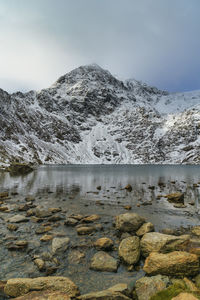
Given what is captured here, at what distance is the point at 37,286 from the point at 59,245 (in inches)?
156

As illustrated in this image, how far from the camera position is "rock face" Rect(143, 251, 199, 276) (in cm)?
741

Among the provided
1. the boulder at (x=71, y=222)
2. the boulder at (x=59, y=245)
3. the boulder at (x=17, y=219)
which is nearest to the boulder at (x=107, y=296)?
the boulder at (x=59, y=245)

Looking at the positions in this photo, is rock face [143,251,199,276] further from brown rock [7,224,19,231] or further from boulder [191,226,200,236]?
brown rock [7,224,19,231]

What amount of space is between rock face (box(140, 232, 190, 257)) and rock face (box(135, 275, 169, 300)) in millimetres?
2295

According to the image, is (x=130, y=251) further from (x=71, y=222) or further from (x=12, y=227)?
(x=12, y=227)

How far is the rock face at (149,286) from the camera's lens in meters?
6.20

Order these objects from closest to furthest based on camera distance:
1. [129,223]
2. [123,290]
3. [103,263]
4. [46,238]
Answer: [123,290], [103,263], [46,238], [129,223]

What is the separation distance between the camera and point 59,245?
34.7 ft

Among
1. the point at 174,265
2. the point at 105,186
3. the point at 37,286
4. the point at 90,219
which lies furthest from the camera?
the point at 105,186

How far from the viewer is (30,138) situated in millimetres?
180500

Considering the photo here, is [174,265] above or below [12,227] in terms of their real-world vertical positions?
above

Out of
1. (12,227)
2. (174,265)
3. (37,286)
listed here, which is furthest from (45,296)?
(12,227)

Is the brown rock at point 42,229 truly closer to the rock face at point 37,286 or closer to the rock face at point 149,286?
the rock face at point 37,286

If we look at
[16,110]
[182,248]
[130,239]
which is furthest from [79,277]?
[16,110]
